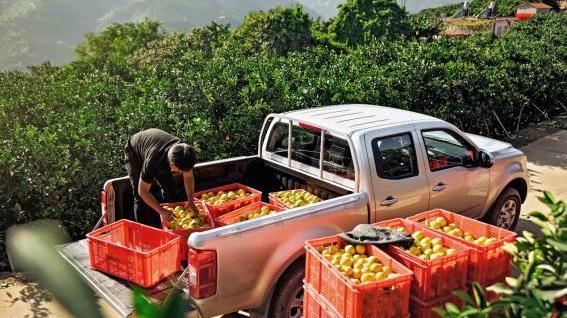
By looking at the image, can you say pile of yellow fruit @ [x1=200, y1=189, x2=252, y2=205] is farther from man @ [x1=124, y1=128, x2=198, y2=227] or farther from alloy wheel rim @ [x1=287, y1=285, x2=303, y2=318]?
alloy wheel rim @ [x1=287, y1=285, x2=303, y2=318]

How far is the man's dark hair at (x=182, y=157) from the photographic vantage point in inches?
199

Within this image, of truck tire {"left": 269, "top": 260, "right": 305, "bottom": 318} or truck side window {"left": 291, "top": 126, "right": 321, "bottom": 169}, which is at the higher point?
truck side window {"left": 291, "top": 126, "right": 321, "bottom": 169}

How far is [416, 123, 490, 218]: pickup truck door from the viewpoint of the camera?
20.1ft

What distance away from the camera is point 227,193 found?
606 cm

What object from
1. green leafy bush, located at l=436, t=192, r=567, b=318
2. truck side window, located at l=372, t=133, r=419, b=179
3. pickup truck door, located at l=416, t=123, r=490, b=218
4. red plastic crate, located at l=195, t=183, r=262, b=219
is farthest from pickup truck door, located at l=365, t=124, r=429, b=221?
green leafy bush, located at l=436, t=192, r=567, b=318

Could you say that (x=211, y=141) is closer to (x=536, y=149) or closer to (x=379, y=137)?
(x=379, y=137)

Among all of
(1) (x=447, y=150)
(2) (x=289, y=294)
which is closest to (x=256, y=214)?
(2) (x=289, y=294)

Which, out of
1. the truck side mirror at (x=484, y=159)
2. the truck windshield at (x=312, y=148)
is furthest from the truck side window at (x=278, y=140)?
the truck side mirror at (x=484, y=159)

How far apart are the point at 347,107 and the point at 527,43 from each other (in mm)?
14638

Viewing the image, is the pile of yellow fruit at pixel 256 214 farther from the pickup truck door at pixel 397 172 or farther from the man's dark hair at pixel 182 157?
the pickup truck door at pixel 397 172

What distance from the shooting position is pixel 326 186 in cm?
587

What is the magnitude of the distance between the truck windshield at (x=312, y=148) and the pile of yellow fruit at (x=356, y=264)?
3.60 ft

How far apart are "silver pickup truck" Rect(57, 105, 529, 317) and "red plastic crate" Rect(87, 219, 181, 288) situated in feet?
0.76

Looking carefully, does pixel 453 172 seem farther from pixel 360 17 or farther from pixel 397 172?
pixel 360 17
